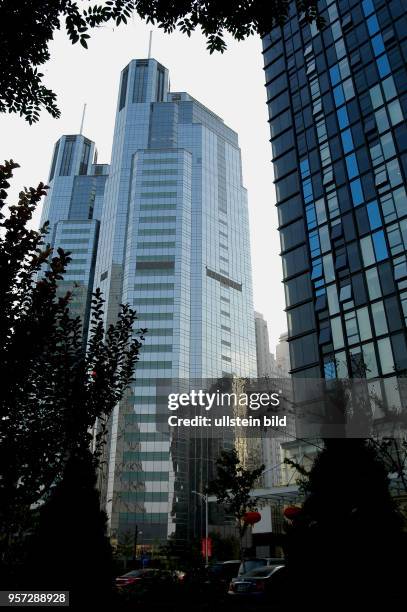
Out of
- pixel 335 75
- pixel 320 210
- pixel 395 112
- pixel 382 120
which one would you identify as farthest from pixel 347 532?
pixel 335 75

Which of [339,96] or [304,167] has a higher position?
[339,96]

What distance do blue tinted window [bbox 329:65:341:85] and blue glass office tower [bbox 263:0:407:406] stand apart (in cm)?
11

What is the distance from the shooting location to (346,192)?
130 feet

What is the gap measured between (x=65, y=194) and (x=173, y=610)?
507 ft

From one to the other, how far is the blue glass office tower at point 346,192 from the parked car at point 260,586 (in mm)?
18549

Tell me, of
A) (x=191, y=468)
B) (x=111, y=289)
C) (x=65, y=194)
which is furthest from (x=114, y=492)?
(x=65, y=194)

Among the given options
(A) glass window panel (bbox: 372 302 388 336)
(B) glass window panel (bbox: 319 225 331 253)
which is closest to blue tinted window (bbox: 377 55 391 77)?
(B) glass window panel (bbox: 319 225 331 253)

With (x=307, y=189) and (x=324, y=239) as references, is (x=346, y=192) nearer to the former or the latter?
(x=324, y=239)

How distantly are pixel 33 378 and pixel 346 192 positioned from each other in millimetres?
36466

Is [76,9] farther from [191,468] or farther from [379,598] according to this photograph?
[191,468]

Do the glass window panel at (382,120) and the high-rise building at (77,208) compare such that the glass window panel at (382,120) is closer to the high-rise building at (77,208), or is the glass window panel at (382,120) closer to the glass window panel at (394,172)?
the glass window panel at (394,172)

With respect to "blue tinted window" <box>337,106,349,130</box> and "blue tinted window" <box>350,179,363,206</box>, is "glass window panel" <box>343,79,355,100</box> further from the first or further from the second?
A: "blue tinted window" <box>350,179,363,206</box>

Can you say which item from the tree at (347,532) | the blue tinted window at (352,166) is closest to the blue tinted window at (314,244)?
the blue tinted window at (352,166)

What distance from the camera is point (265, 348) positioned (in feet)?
608
